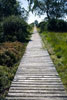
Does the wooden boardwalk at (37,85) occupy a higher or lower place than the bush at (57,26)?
higher

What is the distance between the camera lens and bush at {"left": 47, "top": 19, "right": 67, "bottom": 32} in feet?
93.5

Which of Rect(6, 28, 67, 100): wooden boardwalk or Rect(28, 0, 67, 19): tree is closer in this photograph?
Rect(6, 28, 67, 100): wooden boardwalk

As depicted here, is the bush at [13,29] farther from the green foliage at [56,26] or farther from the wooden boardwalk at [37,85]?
the green foliage at [56,26]

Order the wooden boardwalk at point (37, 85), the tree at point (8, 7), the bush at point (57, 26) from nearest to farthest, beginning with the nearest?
the wooden boardwalk at point (37, 85)
the bush at point (57, 26)
the tree at point (8, 7)

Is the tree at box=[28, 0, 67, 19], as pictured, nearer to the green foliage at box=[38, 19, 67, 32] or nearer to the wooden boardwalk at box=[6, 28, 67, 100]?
the green foliage at box=[38, 19, 67, 32]

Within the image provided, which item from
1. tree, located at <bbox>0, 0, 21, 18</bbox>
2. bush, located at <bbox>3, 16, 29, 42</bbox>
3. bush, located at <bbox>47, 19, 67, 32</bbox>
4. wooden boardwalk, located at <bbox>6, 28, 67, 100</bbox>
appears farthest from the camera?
tree, located at <bbox>0, 0, 21, 18</bbox>

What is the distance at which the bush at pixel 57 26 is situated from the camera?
28484 mm

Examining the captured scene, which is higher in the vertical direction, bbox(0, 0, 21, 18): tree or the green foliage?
bbox(0, 0, 21, 18): tree

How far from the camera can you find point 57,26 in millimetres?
28438

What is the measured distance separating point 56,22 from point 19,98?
26427mm

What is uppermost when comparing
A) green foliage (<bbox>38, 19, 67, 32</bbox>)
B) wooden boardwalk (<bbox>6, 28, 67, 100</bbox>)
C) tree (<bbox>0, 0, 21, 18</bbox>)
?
tree (<bbox>0, 0, 21, 18</bbox>)

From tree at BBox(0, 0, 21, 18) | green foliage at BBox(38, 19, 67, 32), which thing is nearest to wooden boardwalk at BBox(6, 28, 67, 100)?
green foliage at BBox(38, 19, 67, 32)

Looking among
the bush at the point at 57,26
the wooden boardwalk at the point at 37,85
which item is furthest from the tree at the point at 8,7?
the wooden boardwalk at the point at 37,85

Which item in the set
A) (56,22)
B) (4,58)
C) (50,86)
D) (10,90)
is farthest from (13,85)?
(56,22)
